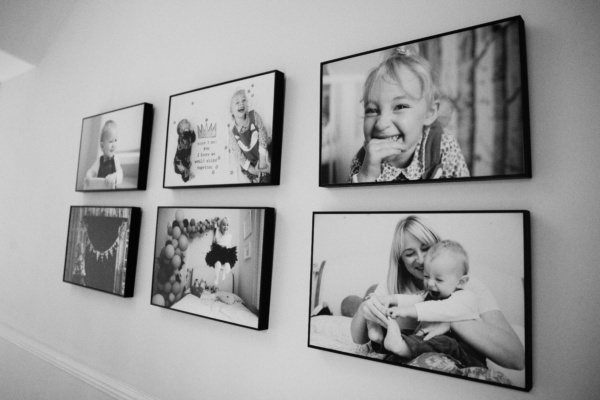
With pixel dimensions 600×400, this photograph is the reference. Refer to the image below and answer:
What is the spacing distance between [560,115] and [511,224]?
259 mm

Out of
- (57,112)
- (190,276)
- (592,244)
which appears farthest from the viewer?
(57,112)

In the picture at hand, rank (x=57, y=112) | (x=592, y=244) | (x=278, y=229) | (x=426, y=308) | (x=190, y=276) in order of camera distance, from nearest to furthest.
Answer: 1. (x=592, y=244)
2. (x=426, y=308)
3. (x=278, y=229)
4. (x=190, y=276)
5. (x=57, y=112)

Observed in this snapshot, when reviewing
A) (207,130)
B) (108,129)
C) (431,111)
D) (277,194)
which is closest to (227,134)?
(207,130)

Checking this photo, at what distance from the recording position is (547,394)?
2.53ft

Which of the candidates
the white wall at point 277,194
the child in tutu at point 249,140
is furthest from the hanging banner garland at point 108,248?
the child in tutu at point 249,140

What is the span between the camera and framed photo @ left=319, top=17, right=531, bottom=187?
2.74ft

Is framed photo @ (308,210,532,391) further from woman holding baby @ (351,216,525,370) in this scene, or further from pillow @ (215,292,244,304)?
pillow @ (215,292,244,304)

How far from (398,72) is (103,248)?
147 centimetres

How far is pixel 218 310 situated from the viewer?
1.25m

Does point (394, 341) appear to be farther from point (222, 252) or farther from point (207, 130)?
point (207, 130)

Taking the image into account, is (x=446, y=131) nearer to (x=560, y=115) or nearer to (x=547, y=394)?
(x=560, y=115)

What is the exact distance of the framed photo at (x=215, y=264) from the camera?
1184 mm

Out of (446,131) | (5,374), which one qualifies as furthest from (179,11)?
(5,374)

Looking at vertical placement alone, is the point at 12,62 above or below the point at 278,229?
above
